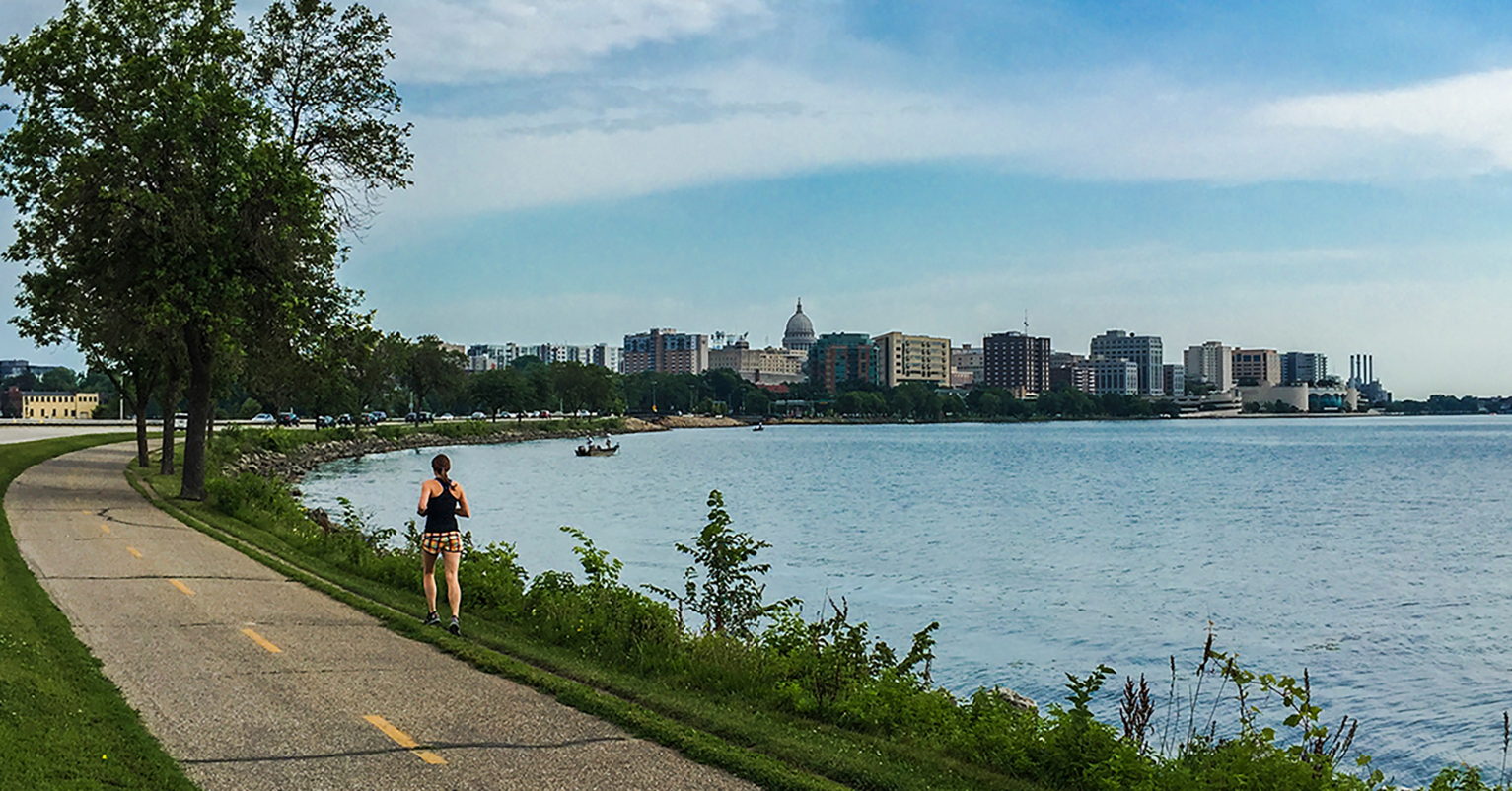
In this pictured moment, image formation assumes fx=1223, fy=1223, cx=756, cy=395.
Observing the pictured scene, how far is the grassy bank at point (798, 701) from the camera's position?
1001 cm

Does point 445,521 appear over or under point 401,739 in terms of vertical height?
over

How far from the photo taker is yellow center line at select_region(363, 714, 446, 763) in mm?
9558

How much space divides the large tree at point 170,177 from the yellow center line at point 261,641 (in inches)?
630

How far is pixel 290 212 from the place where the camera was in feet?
96.2

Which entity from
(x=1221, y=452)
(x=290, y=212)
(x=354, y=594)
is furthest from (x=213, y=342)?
(x=1221, y=452)

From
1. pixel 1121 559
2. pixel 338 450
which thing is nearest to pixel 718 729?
pixel 1121 559

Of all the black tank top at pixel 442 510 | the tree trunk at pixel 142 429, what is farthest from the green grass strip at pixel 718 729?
the tree trunk at pixel 142 429

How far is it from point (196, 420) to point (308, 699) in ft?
72.8

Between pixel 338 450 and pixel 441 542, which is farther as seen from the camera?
pixel 338 450

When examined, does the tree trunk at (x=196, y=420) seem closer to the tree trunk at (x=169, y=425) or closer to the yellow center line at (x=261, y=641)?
the tree trunk at (x=169, y=425)

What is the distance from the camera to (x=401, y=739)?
10.0 meters

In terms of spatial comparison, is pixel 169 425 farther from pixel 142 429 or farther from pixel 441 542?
pixel 441 542

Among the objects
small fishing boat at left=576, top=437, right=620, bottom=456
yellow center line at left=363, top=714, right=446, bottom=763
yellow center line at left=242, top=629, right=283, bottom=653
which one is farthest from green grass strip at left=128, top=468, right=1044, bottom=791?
small fishing boat at left=576, top=437, right=620, bottom=456

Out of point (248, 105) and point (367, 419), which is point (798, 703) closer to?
point (248, 105)
